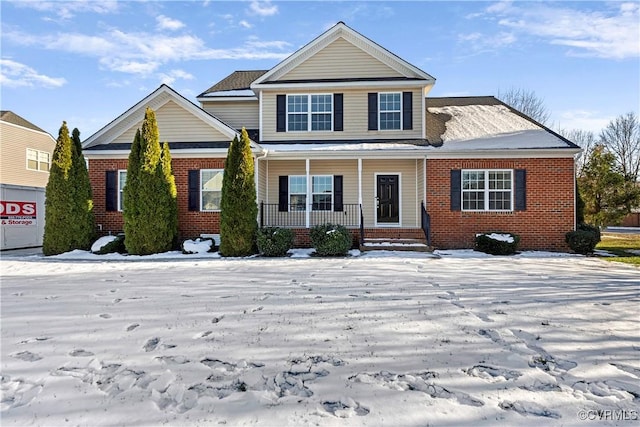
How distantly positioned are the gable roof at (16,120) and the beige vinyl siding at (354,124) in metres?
16.8

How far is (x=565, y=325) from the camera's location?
442cm

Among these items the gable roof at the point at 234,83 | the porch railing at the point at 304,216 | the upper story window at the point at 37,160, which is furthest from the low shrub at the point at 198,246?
the upper story window at the point at 37,160

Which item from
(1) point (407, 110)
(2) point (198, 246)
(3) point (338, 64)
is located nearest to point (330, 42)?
(3) point (338, 64)

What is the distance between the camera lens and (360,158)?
13000 mm

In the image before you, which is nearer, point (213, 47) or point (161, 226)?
point (161, 226)

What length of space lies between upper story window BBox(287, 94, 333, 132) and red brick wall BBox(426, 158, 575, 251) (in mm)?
4195

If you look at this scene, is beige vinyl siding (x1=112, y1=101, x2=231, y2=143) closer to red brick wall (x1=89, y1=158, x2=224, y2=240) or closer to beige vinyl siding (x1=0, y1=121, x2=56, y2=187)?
red brick wall (x1=89, y1=158, x2=224, y2=240)

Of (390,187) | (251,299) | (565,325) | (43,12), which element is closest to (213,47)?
(43,12)

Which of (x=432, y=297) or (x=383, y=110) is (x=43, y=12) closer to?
(x=383, y=110)

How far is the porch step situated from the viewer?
1209 cm

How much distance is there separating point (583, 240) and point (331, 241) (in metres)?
7.85

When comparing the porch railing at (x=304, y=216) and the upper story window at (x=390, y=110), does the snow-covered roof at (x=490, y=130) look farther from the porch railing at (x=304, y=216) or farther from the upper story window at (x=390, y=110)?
the porch railing at (x=304, y=216)

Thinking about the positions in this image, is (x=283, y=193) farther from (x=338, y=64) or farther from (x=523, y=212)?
(x=523, y=212)

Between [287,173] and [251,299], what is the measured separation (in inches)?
363
